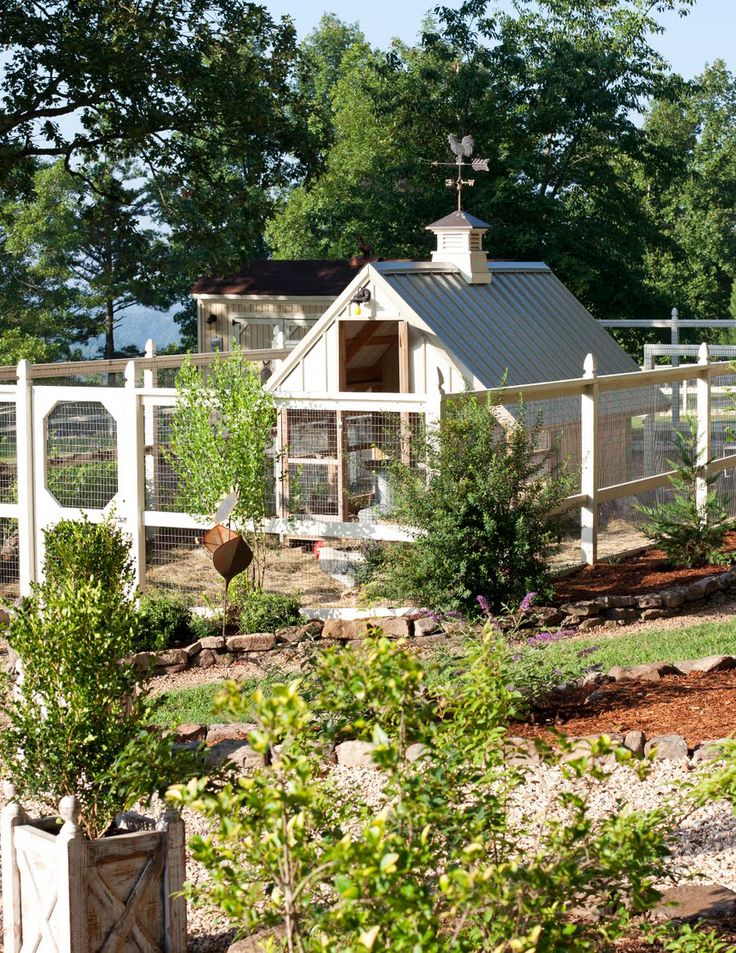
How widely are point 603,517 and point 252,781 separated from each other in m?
10.7

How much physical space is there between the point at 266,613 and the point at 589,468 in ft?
11.5

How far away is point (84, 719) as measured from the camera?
5.00 meters

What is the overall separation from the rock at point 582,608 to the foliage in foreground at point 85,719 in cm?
613

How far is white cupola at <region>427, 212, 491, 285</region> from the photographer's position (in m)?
15.9

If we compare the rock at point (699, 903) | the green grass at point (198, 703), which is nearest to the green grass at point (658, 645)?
the green grass at point (198, 703)

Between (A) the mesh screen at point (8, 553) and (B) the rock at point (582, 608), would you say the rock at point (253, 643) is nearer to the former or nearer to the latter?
(B) the rock at point (582, 608)

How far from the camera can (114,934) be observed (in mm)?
4676

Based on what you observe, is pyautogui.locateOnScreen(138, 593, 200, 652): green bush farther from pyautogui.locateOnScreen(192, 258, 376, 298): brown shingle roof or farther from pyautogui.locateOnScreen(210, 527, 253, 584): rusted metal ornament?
pyautogui.locateOnScreen(192, 258, 376, 298): brown shingle roof

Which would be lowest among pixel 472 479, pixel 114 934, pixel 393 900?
pixel 114 934

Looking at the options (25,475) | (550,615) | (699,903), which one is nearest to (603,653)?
(550,615)

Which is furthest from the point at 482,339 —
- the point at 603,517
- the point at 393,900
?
the point at 393,900

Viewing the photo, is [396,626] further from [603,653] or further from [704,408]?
[704,408]

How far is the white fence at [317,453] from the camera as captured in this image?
12055 millimetres

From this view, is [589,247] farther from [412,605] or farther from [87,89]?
[412,605]
